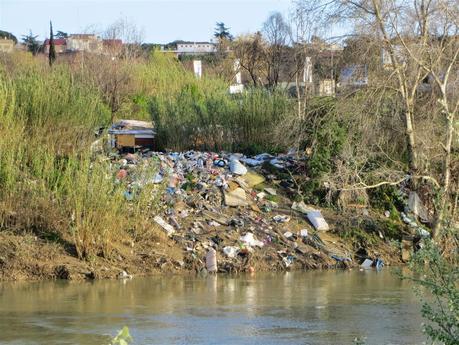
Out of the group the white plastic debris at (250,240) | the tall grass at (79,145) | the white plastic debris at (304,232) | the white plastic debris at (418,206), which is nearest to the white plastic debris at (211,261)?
the white plastic debris at (250,240)

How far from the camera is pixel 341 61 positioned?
60.7 feet

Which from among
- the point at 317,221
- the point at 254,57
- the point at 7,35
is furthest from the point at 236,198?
the point at 7,35

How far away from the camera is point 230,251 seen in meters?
15.6

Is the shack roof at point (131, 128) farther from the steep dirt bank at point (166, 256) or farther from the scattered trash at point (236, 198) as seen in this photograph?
the steep dirt bank at point (166, 256)

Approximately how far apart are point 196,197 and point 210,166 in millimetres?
1505

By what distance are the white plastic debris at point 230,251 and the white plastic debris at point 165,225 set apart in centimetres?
100

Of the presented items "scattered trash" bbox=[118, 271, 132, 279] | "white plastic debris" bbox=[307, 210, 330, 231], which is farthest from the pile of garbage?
"scattered trash" bbox=[118, 271, 132, 279]

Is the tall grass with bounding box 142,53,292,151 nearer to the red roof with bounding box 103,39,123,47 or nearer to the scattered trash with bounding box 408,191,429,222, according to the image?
the scattered trash with bounding box 408,191,429,222

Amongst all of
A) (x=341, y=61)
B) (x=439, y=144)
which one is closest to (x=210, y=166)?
(x=341, y=61)

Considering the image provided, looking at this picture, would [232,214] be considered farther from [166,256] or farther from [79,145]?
[79,145]

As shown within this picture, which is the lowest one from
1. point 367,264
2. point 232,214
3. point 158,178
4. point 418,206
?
point 367,264

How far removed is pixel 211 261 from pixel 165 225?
125cm

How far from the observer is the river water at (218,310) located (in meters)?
10.1

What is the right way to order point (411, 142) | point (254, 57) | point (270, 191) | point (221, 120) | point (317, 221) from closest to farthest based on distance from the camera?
1. point (317, 221)
2. point (411, 142)
3. point (270, 191)
4. point (221, 120)
5. point (254, 57)
